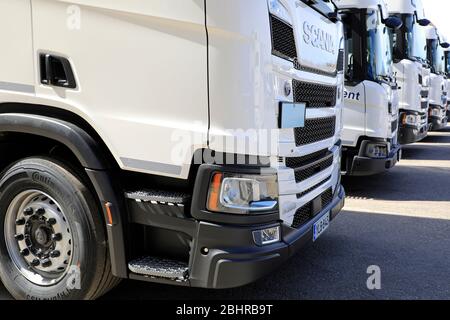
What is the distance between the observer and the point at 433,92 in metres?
11.9

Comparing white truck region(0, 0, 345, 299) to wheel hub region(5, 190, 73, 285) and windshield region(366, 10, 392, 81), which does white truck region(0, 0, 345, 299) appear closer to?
wheel hub region(5, 190, 73, 285)

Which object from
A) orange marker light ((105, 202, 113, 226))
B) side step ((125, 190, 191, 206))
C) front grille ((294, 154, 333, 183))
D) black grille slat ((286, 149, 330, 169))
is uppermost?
black grille slat ((286, 149, 330, 169))

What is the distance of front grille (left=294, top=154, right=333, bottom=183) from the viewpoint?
3145 millimetres

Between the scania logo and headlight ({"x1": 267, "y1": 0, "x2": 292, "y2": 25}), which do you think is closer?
headlight ({"x1": 267, "y1": 0, "x2": 292, "y2": 25})

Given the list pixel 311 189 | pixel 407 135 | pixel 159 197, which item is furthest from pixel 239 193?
pixel 407 135

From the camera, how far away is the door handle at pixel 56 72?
9.37 feet

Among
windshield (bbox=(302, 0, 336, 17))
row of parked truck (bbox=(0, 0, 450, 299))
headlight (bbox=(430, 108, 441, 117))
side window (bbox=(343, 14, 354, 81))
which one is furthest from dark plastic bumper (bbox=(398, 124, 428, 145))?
row of parked truck (bbox=(0, 0, 450, 299))

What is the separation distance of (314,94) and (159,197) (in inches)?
55.4

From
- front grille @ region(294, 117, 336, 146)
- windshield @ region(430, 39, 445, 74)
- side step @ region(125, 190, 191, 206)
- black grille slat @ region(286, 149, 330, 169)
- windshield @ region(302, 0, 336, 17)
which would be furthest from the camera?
windshield @ region(430, 39, 445, 74)

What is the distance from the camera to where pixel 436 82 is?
1219 cm

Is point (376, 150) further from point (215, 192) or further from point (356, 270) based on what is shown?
point (215, 192)

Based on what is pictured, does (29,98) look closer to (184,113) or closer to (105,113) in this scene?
(105,113)

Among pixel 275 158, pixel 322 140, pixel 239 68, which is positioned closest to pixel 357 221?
pixel 322 140

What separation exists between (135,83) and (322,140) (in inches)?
63.0
